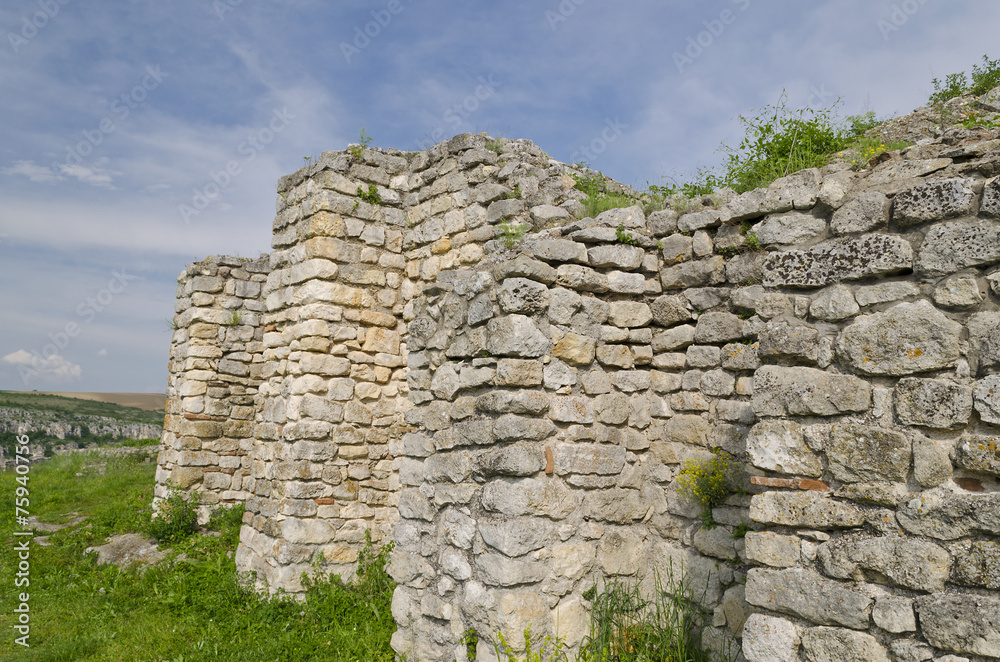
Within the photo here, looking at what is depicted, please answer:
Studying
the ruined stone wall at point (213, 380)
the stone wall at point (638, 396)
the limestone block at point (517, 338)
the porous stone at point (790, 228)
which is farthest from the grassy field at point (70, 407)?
the porous stone at point (790, 228)

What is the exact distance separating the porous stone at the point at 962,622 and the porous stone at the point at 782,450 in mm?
602

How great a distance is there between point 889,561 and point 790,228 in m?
1.60

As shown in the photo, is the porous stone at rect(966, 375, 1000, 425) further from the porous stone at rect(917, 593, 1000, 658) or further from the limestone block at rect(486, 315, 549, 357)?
the limestone block at rect(486, 315, 549, 357)

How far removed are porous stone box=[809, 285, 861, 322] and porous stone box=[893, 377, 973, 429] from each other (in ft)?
1.26

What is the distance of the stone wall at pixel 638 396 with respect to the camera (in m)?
2.50

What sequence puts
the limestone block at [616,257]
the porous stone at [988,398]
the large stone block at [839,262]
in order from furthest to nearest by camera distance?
the limestone block at [616,257] → the large stone block at [839,262] → the porous stone at [988,398]

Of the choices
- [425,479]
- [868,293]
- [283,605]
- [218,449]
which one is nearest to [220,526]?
[218,449]

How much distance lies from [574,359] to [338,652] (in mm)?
3172

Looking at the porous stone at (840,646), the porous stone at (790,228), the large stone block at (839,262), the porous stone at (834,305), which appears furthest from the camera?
the porous stone at (790,228)

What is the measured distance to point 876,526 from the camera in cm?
253

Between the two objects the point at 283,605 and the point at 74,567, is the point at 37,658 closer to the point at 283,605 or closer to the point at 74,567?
the point at 283,605

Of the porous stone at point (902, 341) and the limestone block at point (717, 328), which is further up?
the limestone block at point (717, 328)

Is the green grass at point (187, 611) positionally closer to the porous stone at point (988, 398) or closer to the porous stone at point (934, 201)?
the porous stone at point (988, 398)

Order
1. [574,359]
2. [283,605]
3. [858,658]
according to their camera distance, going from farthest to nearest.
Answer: [283,605] → [574,359] → [858,658]
